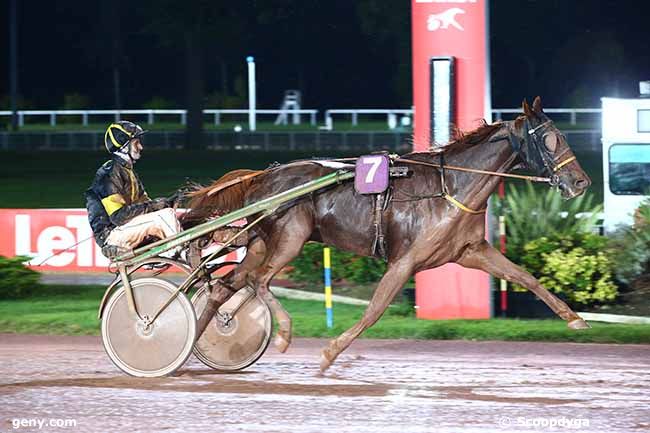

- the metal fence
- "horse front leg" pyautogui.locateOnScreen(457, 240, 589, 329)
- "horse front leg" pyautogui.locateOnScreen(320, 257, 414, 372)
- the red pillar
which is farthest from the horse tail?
the metal fence

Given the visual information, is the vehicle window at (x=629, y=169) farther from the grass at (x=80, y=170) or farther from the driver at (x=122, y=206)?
the grass at (x=80, y=170)

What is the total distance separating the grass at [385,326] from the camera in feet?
33.5

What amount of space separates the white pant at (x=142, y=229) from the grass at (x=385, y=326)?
2682 millimetres

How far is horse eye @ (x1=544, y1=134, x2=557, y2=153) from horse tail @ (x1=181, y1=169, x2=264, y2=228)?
1.96 meters

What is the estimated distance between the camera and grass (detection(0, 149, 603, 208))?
84.3ft

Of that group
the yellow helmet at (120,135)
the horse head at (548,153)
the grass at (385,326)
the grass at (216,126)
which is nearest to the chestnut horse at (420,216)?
the horse head at (548,153)

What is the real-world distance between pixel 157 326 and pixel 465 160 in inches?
89.2

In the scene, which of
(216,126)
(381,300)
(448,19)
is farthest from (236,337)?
(216,126)

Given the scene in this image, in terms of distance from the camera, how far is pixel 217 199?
28.3 ft

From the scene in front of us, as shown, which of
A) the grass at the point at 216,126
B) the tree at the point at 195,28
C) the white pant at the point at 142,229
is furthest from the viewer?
the grass at the point at 216,126

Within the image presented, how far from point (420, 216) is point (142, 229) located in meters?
1.78

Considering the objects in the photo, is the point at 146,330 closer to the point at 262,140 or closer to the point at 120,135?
the point at 120,135

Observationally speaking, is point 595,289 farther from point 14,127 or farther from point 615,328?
point 14,127

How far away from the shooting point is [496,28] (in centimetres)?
4350
